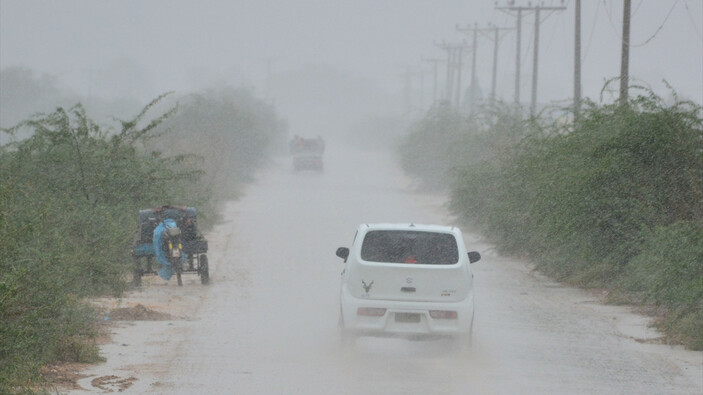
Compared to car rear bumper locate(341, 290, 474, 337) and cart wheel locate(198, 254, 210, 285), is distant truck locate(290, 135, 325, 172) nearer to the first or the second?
cart wheel locate(198, 254, 210, 285)

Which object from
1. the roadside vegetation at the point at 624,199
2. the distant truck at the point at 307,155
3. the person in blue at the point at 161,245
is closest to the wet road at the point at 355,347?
the person in blue at the point at 161,245

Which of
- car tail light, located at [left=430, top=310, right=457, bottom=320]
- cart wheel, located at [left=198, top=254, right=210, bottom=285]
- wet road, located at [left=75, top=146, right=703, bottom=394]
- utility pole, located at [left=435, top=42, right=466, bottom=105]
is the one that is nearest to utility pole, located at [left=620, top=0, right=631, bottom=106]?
wet road, located at [left=75, top=146, right=703, bottom=394]

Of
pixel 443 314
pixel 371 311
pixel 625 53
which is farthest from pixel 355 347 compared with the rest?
pixel 625 53

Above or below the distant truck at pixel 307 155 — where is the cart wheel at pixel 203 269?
below

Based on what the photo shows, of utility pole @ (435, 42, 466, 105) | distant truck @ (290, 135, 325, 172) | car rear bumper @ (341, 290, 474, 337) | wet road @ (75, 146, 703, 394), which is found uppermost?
utility pole @ (435, 42, 466, 105)

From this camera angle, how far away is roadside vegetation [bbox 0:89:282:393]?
1191cm

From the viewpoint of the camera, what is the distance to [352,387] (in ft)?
43.5

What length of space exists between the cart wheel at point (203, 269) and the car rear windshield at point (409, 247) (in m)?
8.48

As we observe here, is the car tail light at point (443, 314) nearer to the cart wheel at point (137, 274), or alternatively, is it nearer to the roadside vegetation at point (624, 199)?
the roadside vegetation at point (624, 199)

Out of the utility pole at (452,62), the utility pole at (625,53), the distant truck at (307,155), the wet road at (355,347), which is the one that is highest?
the utility pole at (452,62)

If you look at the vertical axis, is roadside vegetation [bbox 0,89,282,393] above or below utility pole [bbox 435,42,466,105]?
below

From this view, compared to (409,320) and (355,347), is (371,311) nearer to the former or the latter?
(409,320)

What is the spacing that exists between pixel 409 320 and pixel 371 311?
47 cm

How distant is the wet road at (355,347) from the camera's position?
1364cm
